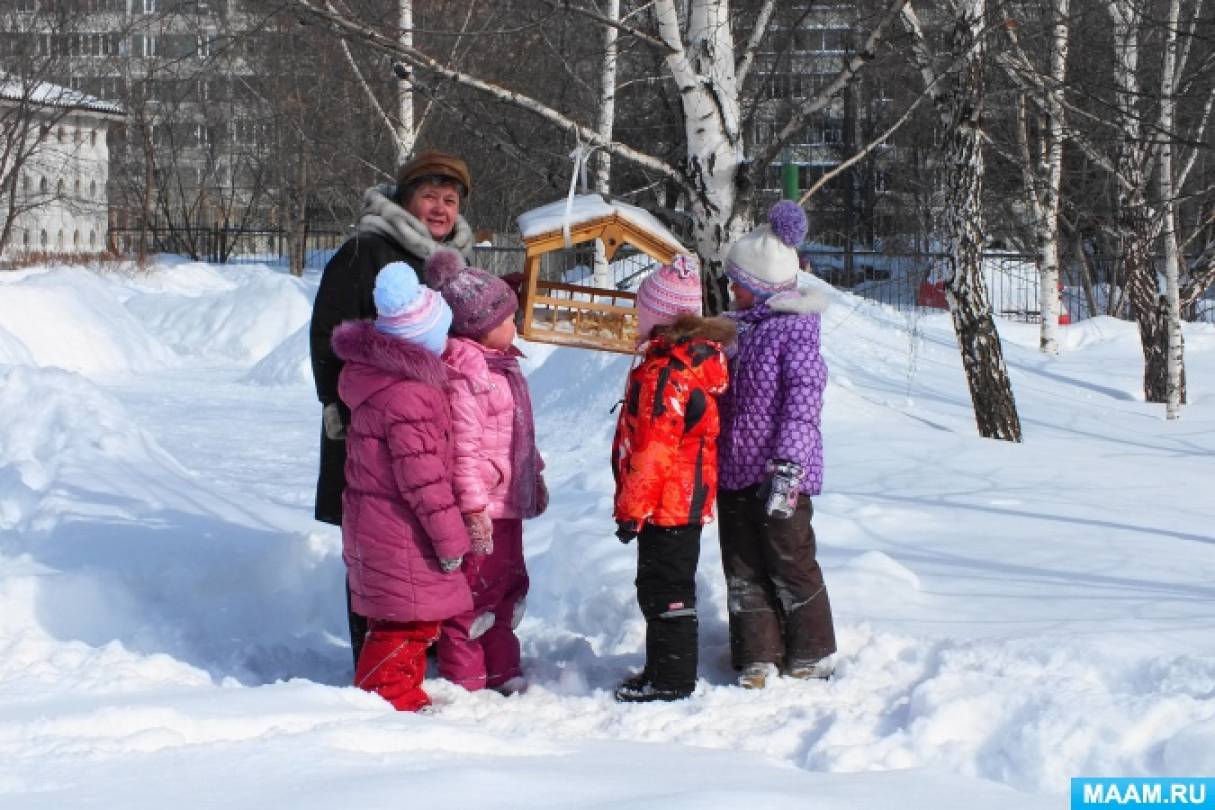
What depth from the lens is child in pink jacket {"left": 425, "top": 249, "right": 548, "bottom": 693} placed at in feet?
15.9

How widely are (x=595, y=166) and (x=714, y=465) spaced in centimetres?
1158

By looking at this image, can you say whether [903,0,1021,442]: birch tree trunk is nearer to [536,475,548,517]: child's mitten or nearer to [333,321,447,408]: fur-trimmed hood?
[536,475,548,517]: child's mitten

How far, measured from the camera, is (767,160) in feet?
19.2

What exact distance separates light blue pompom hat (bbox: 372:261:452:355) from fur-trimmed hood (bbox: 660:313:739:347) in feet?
2.50

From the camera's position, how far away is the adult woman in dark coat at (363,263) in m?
5.04

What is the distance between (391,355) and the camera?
4.62 meters

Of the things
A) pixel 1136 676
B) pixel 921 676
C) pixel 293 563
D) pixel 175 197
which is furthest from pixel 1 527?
pixel 175 197

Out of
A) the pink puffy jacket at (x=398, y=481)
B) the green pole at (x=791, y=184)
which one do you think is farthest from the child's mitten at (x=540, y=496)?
the green pole at (x=791, y=184)

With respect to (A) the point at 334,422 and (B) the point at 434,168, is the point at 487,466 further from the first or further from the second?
(B) the point at 434,168

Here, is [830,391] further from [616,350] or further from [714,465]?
[714,465]

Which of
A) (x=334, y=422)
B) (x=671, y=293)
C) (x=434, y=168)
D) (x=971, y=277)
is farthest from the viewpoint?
(x=971, y=277)

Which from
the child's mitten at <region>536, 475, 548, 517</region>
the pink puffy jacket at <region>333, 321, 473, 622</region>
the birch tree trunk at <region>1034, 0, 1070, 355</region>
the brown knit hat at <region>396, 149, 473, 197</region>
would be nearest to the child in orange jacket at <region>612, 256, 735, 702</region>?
the child's mitten at <region>536, 475, 548, 517</region>

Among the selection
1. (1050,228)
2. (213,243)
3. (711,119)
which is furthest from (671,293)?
(213,243)

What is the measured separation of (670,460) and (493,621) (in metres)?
0.88
